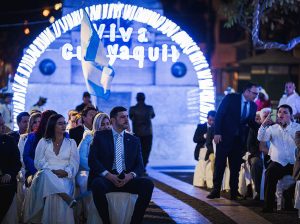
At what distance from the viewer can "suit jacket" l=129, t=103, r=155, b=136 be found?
876 inches

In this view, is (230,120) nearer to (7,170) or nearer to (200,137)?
(200,137)

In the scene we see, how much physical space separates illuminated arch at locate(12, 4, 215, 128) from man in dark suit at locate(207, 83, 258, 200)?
567cm

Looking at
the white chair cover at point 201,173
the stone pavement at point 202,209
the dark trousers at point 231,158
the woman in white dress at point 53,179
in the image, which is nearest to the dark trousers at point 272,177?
the stone pavement at point 202,209

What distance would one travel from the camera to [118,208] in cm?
1186

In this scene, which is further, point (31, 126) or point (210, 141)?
point (210, 141)

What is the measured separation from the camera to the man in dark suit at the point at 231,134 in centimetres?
1597

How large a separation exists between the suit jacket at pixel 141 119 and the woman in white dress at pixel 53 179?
977 cm

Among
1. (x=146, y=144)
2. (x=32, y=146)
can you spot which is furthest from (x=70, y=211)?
(x=146, y=144)

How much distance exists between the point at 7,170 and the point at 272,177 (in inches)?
181

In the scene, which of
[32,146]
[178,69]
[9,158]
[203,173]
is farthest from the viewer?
[178,69]

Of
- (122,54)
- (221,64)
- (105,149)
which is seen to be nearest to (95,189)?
(105,149)

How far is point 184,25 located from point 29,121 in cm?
5109

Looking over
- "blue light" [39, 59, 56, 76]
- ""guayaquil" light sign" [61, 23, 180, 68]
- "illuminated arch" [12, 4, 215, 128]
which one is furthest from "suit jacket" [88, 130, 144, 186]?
"blue light" [39, 59, 56, 76]

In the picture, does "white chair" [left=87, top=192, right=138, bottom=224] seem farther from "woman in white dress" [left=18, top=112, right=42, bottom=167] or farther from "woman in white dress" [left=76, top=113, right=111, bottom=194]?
"woman in white dress" [left=18, top=112, right=42, bottom=167]
